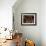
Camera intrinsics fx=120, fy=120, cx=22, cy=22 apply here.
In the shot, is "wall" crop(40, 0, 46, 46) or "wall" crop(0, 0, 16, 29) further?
"wall" crop(40, 0, 46, 46)

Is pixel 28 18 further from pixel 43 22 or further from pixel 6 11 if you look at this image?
pixel 6 11

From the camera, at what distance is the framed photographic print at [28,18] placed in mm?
5402

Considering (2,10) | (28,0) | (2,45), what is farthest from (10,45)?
(28,0)

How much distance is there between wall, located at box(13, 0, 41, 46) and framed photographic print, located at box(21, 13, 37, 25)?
0.45 ft

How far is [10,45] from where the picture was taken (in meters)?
3.24

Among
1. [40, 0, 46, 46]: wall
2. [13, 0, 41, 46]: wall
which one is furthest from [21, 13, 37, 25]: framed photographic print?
[40, 0, 46, 46]: wall

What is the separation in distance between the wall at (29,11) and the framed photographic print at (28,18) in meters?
0.14

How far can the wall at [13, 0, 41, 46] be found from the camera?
17.7 ft

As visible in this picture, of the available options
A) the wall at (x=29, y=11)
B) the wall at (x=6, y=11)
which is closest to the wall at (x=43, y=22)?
the wall at (x=29, y=11)

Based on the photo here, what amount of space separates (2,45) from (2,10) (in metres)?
1.79

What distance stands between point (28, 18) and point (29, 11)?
1.05ft

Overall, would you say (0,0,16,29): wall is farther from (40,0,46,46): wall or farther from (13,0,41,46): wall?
(40,0,46,46): wall

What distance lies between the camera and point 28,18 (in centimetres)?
543

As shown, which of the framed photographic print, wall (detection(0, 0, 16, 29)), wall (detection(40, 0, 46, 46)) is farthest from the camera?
the framed photographic print
